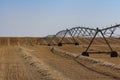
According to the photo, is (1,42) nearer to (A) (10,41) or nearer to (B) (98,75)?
(A) (10,41)

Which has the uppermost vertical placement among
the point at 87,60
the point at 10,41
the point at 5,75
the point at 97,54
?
the point at 5,75

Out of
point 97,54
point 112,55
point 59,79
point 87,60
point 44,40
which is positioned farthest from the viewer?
point 44,40

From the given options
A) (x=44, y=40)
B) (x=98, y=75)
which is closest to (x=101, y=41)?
(x=44, y=40)

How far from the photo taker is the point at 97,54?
40.9 m

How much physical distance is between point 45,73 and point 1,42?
238 feet

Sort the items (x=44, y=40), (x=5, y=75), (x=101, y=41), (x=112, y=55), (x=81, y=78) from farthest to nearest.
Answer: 1. (x=44, y=40)
2. (x=101, y=41)
3. (x=112, y=55)
4. (x=5, y=75)
5. (x=81, y=78)

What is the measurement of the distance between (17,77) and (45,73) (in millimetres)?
1813

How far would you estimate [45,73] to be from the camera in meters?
20.8

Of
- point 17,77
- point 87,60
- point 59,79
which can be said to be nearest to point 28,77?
point 17,77

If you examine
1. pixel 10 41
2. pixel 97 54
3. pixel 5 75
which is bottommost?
pixel 10 41

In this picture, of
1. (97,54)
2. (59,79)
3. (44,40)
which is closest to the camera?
(59,79)

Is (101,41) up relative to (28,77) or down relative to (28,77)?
down

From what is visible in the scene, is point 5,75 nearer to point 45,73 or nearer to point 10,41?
point 45,73

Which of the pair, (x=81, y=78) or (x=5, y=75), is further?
(x=5, y=75)
